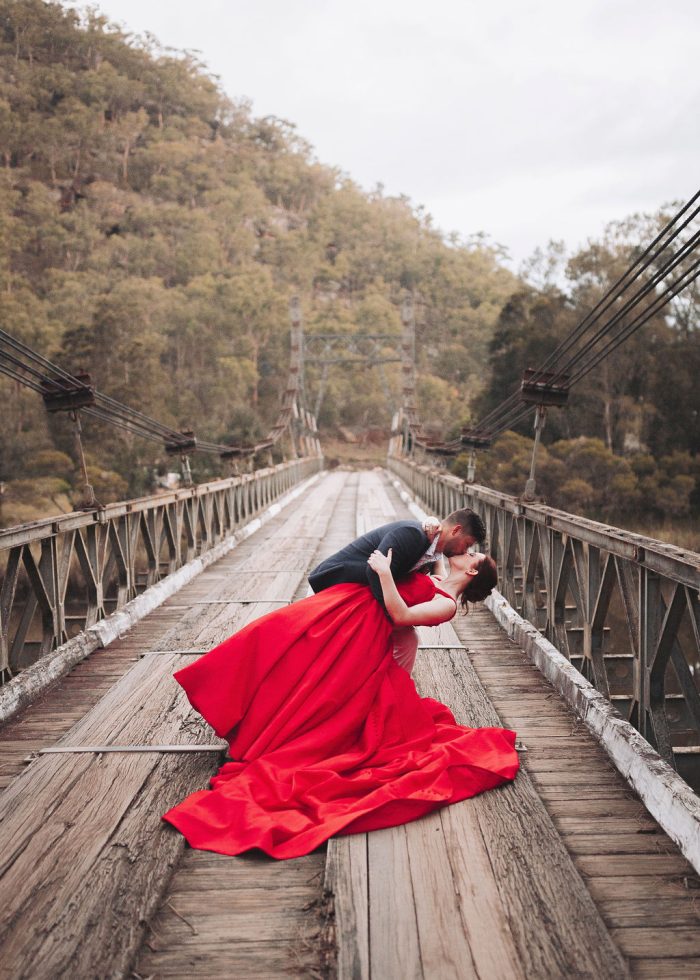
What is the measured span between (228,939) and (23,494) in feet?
56.6

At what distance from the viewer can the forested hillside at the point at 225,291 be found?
20938 millimetres

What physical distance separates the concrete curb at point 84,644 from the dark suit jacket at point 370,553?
114 centimetres

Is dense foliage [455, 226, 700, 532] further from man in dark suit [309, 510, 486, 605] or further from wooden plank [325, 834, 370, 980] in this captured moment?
wooden plank [325, 834, 370, 980]

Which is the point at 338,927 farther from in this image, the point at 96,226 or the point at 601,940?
the point at 96,226

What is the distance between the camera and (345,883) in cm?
171

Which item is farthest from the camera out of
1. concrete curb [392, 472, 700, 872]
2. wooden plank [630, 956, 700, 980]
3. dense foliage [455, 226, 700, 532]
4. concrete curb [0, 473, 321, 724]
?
dense foliage [455, 226, 700, 532]

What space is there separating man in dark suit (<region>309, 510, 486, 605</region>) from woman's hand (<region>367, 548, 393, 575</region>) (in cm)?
4

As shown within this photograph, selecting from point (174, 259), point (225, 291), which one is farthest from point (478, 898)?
point (174, 259)

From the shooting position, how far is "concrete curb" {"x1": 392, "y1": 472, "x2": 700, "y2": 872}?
1.89m

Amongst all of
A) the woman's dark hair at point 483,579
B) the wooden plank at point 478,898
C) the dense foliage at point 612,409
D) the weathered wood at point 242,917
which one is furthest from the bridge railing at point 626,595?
the dense foliage at point 612,409

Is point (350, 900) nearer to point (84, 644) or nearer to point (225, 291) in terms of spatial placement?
point (84, 644)

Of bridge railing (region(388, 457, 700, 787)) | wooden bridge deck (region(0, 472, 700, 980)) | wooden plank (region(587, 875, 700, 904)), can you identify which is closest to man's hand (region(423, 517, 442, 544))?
bridge railing (region(388, 457, 700, 787))

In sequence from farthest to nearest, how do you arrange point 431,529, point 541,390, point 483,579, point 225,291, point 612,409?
point 225,291 → point 612,409 → point 541,390 → point 431,529 → point 483,579

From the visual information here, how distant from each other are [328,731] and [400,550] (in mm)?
571
